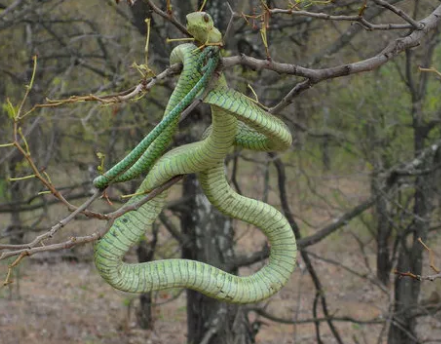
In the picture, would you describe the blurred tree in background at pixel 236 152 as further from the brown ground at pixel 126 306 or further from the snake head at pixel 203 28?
the snake head at pixel 203 28

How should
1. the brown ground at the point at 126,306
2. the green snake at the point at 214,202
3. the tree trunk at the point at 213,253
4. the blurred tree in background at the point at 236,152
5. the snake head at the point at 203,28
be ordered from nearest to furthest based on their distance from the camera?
1. the snake head at the point at 203,28
2. the green snake at the point at 214,202
3. the blurred tree in background at the point at 236,152
4. the tree trunk at the point at 213,253
5. the brown ground at the point at 126,306

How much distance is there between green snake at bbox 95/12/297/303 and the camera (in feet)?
8.13

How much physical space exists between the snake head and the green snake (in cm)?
17

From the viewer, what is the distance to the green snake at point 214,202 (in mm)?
2479

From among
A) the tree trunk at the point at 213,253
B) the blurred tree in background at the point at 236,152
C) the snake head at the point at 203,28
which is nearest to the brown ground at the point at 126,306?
the blurred tree in background at the point at 236,152

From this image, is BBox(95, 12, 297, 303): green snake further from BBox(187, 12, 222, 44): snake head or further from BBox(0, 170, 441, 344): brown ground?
BBox(0, 170, 441, 344): brown ground

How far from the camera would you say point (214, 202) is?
298cm

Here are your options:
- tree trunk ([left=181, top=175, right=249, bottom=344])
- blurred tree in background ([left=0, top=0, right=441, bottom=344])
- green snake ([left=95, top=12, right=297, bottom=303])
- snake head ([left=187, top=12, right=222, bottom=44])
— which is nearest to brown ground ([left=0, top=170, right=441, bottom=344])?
blurred tree in background ([left=0, top=0, right=441, bottom=344])

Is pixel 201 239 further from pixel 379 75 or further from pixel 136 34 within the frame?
pixel 379 75

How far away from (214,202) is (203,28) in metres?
1.06

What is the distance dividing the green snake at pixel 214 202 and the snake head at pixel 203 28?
0.17m

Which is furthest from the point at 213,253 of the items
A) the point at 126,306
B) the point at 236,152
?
the point at 126,306

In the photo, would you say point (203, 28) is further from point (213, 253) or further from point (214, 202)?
point (213, 253)

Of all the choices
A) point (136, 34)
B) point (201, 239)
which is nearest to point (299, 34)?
point (136, 34)
